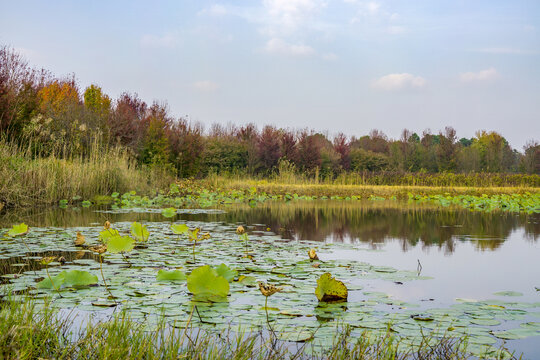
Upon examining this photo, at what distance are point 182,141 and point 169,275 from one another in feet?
55.7

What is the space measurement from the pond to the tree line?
20.4ft

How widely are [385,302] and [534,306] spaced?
943mm

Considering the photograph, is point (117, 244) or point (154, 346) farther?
point (117, 244)

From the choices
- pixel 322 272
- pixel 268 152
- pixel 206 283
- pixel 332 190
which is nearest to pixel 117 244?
pixel 206 283

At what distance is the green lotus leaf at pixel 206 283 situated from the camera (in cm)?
283

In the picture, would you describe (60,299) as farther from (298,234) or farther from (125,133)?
(125,133)

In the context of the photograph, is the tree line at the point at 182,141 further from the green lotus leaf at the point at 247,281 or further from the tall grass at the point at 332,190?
the green lotus leaf at the point at 247,281

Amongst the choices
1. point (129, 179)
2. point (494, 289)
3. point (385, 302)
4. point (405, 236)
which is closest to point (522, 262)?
point (494, 289)

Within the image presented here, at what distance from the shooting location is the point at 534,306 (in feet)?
10.0

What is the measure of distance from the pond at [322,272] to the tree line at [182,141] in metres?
6.22

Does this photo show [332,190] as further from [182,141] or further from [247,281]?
[247,281]

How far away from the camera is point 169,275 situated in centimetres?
338

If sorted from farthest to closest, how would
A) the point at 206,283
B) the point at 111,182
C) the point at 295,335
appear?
the point at 111,182 → the point at 206,283 → the point at 295,335

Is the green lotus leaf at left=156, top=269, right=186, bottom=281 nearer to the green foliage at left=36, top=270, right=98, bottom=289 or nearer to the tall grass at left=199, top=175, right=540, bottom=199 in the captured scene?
the green foliage at left=36, top=270, right=98, bottom=289
